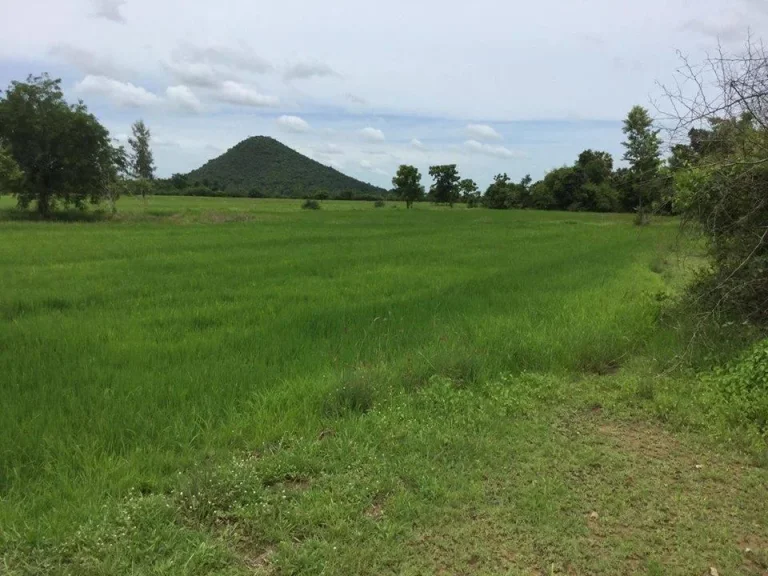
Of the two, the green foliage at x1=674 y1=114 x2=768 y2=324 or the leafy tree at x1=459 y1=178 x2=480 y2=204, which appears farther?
the leafy tree at x1=459 y1=178 x2=480 y2=204

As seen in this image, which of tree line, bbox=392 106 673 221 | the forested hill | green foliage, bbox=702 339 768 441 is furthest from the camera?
the forested hill

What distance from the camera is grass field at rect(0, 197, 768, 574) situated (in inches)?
128

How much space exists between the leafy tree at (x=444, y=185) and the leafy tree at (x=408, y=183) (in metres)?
4.35

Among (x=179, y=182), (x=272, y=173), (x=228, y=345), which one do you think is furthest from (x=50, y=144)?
(x=272, y=173)

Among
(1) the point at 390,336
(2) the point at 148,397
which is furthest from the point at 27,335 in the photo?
(1) the point at 390,336

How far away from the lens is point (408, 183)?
89.9 m

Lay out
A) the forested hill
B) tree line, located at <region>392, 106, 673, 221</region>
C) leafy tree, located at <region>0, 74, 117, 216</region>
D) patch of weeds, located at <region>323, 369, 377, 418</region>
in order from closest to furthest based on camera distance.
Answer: patch of weeds, located at <region>323, 369, 377, 418</region>, leafy tree, located at <region>0, 74, 117, 216</region>, tree line, located at <region>392, 106, 673, 221</region>, the forested hill

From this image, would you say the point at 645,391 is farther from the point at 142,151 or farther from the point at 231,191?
the point at 231,191

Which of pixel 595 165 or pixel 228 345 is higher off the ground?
pixel 595 165

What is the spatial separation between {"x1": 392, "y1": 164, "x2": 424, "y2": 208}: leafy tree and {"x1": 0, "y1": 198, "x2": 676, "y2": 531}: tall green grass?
75.1 m

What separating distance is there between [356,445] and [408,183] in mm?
87376

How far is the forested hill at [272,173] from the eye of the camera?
121469 mm

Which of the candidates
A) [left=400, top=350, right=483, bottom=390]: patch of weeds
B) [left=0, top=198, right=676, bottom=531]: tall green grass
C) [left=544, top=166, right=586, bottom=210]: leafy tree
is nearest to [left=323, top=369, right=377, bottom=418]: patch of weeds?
[left=0, top=198, right=676, bottom=531]: tall green grass

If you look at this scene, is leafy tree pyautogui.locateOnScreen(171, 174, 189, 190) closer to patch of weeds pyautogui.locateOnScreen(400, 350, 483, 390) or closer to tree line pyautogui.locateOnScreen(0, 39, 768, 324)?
tree line pyautogui.locateOnScreen(0, 39, 768, 324)
